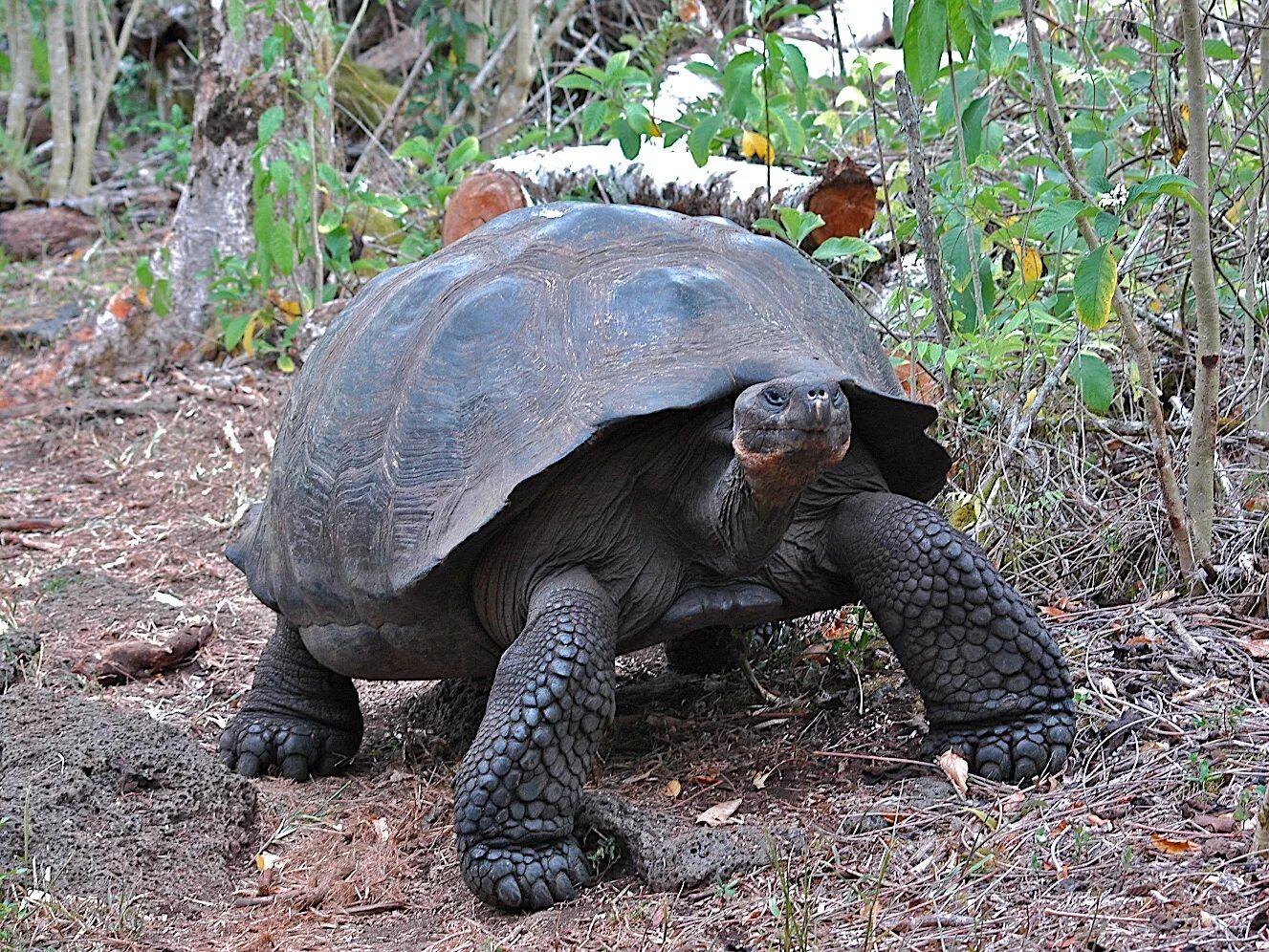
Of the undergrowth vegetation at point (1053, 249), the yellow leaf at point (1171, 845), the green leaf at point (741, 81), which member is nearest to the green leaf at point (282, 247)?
the undergrowth vegetation at point (1053, 249)

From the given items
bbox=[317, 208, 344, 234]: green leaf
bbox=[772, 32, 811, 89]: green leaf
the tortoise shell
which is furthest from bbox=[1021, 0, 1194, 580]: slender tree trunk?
bbox=[317, 208, 344, 234]: green leaf

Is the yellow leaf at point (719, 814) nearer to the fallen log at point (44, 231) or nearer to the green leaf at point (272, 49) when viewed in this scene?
the green leaf at point (272, 49)

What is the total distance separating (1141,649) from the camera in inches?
142

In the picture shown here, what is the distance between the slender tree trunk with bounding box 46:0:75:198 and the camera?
12141mm

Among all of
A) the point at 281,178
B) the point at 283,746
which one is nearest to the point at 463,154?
the point at 281,178

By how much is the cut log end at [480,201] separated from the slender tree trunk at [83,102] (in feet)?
20.9

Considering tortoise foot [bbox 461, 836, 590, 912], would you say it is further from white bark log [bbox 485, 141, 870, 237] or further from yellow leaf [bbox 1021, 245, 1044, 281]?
white bark log [bbox 485, 141, 870, 237]

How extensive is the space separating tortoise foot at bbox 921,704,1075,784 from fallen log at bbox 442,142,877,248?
254 centimetres

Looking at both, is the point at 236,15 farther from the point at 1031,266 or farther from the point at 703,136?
the point at 1031,266

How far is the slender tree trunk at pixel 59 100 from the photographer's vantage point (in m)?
12.1

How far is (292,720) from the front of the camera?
13.4 feet

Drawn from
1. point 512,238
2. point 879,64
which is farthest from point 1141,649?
point 879,64

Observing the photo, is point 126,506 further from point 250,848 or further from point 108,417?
point 250,848

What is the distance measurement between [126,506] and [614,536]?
416cm
